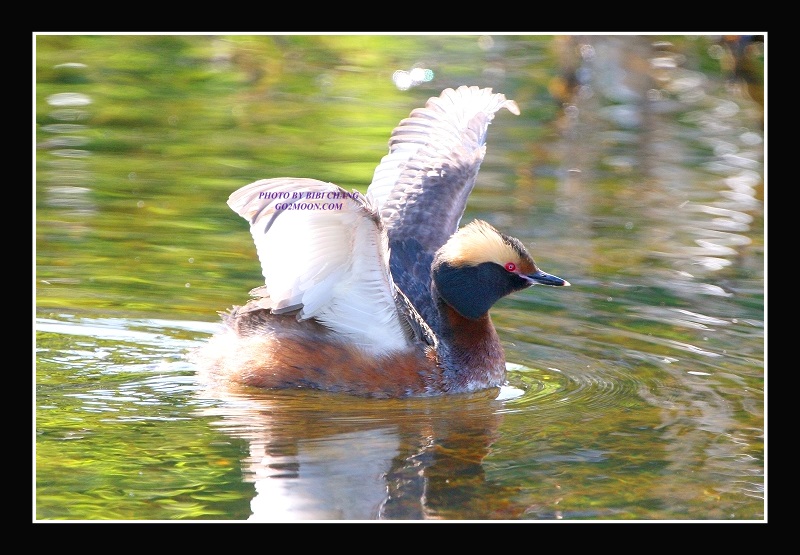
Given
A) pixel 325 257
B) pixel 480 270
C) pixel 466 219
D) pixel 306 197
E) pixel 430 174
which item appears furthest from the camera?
pixel 466 219

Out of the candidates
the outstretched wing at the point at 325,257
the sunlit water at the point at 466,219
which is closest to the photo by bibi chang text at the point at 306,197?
the outstretched wing at the point at 325,257

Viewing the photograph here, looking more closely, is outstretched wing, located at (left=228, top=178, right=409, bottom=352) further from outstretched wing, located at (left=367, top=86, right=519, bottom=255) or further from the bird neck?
outstretched wing, located at (left=367, top=86, right=519, bottom=255)

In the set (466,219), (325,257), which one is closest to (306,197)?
(325,257)

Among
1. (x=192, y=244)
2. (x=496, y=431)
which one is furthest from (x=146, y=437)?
(x=192, y=244)

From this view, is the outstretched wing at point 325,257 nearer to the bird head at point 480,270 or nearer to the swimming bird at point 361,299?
the swimming bird at point 361,299

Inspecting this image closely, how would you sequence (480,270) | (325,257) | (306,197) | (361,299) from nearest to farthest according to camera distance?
1. (306,197)
2. (325,257)
3. (361,299)
4. (480,270)

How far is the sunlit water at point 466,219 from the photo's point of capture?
307 inches

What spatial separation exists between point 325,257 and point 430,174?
7.96ft

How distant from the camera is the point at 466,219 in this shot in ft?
43.6

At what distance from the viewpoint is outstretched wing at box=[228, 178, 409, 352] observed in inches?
321

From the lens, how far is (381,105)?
16125mm

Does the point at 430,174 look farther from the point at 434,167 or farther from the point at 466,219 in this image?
the point at 466,219

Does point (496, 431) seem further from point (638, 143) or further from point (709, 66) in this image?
point (709, 66)
